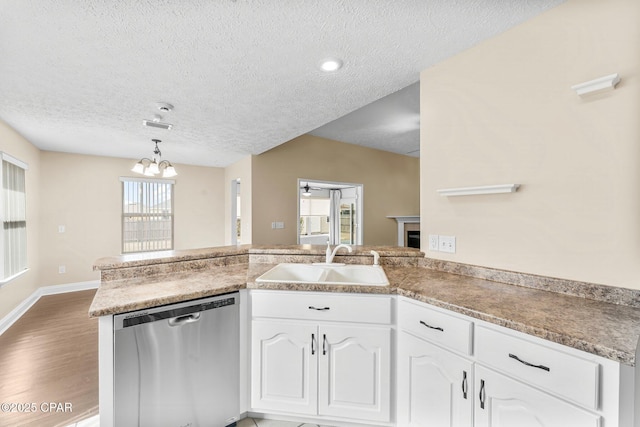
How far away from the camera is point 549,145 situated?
4.79ft

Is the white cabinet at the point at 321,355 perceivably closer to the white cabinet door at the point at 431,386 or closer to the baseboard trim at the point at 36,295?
the white cabinet door at the point at 431,386

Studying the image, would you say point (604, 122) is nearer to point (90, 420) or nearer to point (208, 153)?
point (90, 420)

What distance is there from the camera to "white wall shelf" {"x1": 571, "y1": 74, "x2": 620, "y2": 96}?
48.1 inches

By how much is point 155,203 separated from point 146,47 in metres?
4.50

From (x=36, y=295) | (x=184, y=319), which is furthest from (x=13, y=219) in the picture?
(x=184, y=319)

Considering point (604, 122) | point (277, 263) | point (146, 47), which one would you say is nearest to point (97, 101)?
point (146, 47)

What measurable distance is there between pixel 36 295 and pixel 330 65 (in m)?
5.48

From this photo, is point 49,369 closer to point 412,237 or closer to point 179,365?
point 179,365

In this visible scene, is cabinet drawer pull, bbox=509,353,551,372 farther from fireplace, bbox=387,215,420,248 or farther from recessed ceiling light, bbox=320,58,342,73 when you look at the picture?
fireplace, bbox=387,215,420,248

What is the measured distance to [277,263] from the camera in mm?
2350

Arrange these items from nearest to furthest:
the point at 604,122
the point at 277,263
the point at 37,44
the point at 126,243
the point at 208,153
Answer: the point at 604,122, the point at 37,44, the point at 277,263, the point at 208,153, the point at 126,243

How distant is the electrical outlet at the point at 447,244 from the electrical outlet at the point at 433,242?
3 centimetres

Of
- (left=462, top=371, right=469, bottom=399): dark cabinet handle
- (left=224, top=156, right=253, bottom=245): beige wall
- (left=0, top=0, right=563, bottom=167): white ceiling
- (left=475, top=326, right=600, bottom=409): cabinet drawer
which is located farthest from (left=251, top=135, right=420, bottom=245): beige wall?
(left=475, top=326, right=600, bottom=409): cabinet drawer

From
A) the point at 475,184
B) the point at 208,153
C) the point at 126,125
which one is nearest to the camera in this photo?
the point at 475,184
